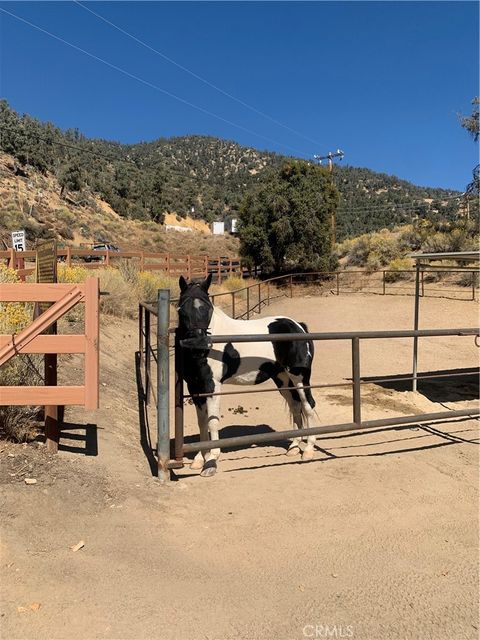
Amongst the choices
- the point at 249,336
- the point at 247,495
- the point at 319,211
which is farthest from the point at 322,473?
the point at 319,211

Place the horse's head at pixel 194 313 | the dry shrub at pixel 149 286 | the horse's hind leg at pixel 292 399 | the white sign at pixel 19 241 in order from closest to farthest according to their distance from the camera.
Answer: the horse's head at pixel 194 313
the horse's hind leg at pixel 292 399
the white sign at pixel 19 241
the dry shrub at pixel 149 286

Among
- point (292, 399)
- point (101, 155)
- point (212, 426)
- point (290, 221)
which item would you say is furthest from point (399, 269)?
point (101, 155)

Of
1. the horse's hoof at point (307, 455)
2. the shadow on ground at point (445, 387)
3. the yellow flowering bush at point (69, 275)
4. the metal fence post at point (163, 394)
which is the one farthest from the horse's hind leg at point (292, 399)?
the yellow flowering bush at point (69, 275)

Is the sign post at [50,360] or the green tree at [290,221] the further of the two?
the green tree at [290,221]

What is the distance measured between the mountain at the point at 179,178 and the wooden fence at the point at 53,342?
43081mm

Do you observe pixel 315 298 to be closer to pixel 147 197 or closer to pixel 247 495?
pixel 247 495

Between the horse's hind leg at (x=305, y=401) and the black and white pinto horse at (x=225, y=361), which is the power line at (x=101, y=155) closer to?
the black and white pinto horse at (x=225, y=361)

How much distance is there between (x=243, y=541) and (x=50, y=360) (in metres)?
2.48

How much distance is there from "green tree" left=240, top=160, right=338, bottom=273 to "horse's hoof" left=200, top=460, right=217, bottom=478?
82.3 feet

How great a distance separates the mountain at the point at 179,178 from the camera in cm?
5628

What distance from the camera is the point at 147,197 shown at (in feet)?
235

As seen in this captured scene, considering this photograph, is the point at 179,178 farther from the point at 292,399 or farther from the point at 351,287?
the point at 292,399

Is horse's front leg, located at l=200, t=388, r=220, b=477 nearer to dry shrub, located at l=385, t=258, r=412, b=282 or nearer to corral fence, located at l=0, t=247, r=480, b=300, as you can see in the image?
corral fence, located at l=0, t=247, r=480, b=300

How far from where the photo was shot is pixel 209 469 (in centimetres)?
481
